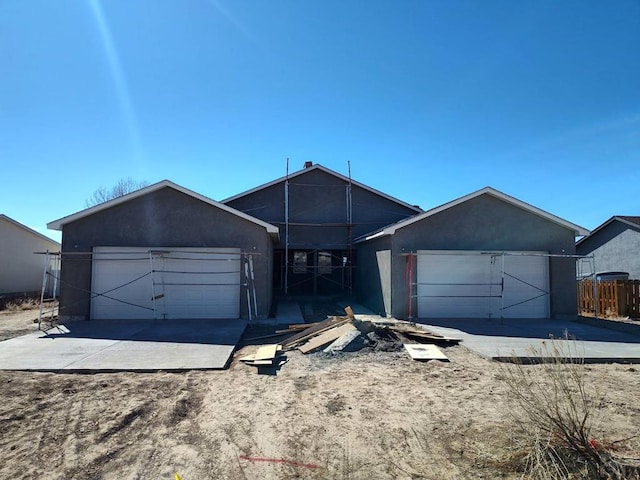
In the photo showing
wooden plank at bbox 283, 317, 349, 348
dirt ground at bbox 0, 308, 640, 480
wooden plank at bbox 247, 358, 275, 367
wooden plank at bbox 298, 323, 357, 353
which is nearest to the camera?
dirt ground at bbox 0, 308, 640, 480

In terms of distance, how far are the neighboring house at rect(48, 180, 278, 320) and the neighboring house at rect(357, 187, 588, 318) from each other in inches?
179

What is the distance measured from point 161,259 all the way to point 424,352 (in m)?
8.56

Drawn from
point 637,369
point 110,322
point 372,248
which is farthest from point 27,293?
point 637,369

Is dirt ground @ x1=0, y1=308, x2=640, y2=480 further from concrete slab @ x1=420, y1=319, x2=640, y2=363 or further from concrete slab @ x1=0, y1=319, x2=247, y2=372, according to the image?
concrete slab @ x1=420, y1=319, x2=640, y2=363

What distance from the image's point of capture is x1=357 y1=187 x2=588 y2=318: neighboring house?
13.1 metres

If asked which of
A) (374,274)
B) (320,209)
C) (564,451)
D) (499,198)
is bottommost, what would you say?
(564,451)

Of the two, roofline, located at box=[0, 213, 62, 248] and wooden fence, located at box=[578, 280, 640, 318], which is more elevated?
roofline, located at box=[0, 213, 62, 248]

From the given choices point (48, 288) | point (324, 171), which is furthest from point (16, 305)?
point (324, 171)

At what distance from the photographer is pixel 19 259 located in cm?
2214

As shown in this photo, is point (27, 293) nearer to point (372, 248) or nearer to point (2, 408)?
point (372, 248)

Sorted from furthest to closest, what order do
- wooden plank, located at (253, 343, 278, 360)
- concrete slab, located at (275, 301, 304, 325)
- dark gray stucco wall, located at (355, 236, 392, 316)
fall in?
dark gray stucco wall, located at (355, 236, 392, 316) < concrete slab, located at (275, 301, 304, 325) < wooden plank, located at (253, 343, 278, 360)

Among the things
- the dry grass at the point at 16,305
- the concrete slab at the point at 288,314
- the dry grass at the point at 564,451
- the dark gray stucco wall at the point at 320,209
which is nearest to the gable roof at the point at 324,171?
the dark gray stucco wall at the point at 320,209

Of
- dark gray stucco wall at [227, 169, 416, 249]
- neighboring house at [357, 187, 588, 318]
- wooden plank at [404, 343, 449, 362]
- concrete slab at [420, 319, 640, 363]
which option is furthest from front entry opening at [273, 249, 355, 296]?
wooden plank at [404, 343, 449, 362]

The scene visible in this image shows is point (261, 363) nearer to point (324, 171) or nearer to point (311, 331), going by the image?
point (311, 331)
